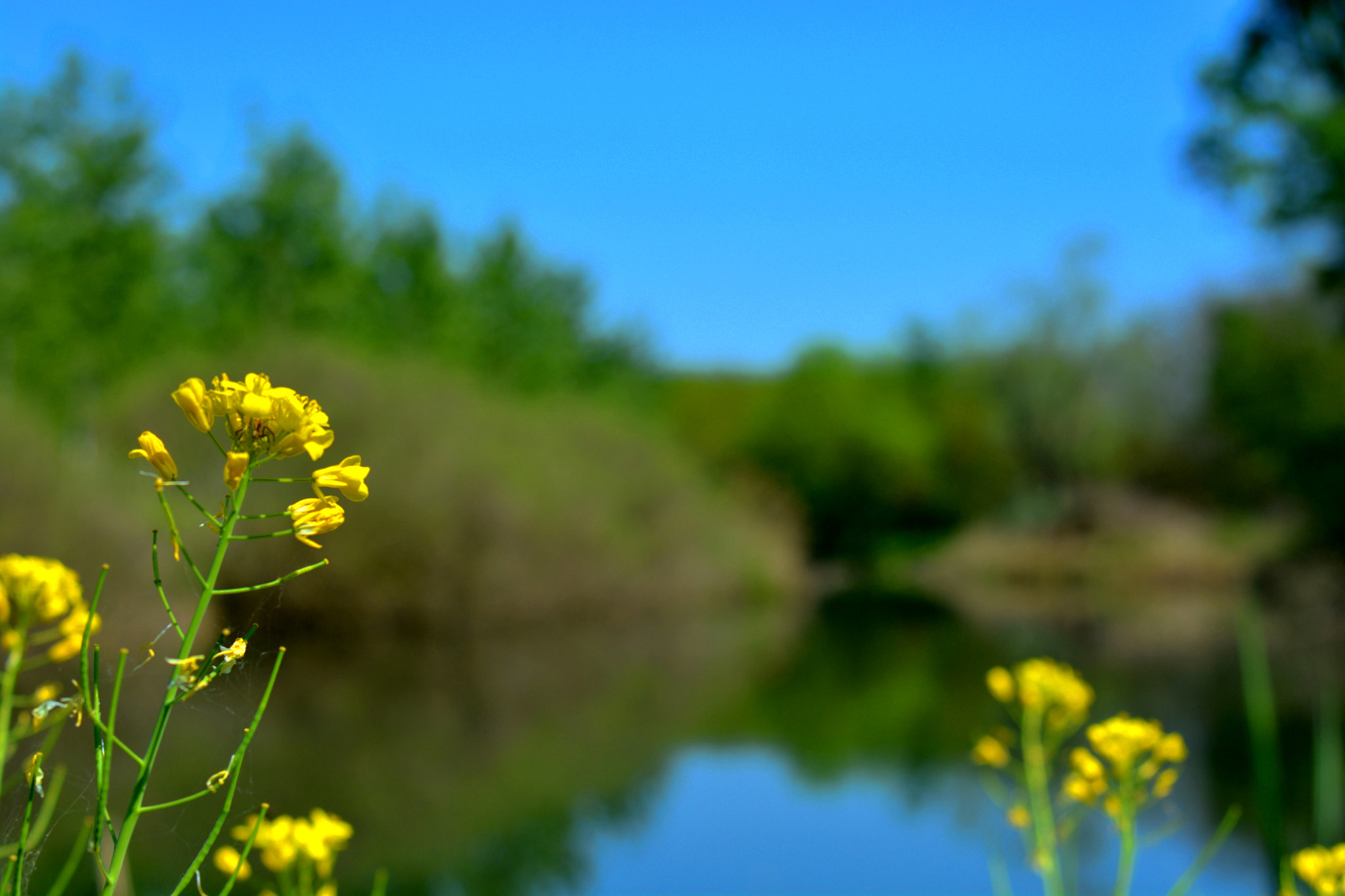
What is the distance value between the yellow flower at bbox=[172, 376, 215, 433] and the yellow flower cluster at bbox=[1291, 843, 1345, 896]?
4.41 feet

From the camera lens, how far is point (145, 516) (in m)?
9.23

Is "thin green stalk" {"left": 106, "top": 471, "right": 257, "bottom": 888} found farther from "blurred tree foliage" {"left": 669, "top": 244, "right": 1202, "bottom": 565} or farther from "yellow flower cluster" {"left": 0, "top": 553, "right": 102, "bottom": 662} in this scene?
"blurred tree foliage" {"left": 669, "top": 244, "right": 1202, "bottom": 565}

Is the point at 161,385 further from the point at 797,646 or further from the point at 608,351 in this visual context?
the point at 608,351

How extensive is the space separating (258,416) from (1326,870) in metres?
1.35

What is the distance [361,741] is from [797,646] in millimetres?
8194

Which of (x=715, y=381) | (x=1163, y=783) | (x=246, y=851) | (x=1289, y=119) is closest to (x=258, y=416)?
(x=246, y=851)

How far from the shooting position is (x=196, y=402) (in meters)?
0.79

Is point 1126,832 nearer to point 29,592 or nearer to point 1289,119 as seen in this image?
point 29,592

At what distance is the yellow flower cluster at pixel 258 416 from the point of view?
0.78m

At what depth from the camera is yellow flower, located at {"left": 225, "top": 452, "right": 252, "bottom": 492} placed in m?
0.78

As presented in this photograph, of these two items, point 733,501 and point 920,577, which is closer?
point 733,501

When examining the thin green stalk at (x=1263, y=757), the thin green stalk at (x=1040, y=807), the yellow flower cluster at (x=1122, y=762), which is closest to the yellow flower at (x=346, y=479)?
the thin green stalk at (x=1263, y=757)

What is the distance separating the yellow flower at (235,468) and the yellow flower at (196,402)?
0.08 ft

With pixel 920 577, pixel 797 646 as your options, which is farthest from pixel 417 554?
pixel 920 577
